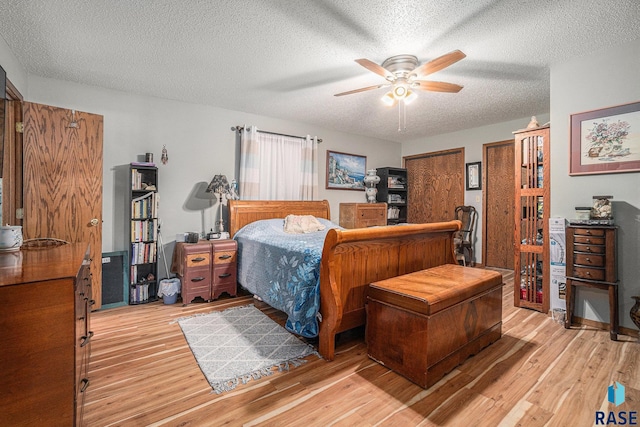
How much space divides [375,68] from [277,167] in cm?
245

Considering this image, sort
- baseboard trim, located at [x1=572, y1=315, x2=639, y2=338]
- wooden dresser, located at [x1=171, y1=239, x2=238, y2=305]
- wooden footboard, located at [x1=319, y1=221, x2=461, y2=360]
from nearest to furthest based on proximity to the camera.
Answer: wooden footboard, located at [x1=319, y1=221, x2=461, y2=360]
baseboard trim, located at [x1=572, y1=315, x2=639, y2=338]
wooden dresser, located at [x1=171, y1=239, x2=238, y2=305]

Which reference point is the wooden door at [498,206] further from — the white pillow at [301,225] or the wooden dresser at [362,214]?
the white pillow at [301,225]

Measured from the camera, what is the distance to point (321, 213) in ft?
16.0

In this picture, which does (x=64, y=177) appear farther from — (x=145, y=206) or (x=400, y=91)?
(x=400, y=91)

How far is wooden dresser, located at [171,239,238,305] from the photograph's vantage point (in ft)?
10.8

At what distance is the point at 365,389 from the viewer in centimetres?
181

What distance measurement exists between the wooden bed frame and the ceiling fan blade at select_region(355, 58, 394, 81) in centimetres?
129

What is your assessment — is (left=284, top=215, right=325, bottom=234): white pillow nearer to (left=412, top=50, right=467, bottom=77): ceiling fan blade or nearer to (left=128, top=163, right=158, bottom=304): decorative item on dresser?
(left=128, top=163, right=158, bottom=304): decorative item on dresser

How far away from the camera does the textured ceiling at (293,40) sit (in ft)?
6.65

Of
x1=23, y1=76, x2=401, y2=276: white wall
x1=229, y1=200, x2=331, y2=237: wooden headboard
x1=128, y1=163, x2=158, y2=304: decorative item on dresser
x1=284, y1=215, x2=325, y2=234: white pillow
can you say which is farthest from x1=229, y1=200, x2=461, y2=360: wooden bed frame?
x1=23, y1=76, x2=401, y2=276: white wall

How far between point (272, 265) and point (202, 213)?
5.61ft

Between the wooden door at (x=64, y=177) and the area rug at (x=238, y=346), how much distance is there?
140 centimetres

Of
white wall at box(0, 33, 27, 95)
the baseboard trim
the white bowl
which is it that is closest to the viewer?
the white bowl

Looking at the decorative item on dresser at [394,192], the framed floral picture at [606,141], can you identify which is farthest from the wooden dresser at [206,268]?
the framed floral picture at [606,141]
